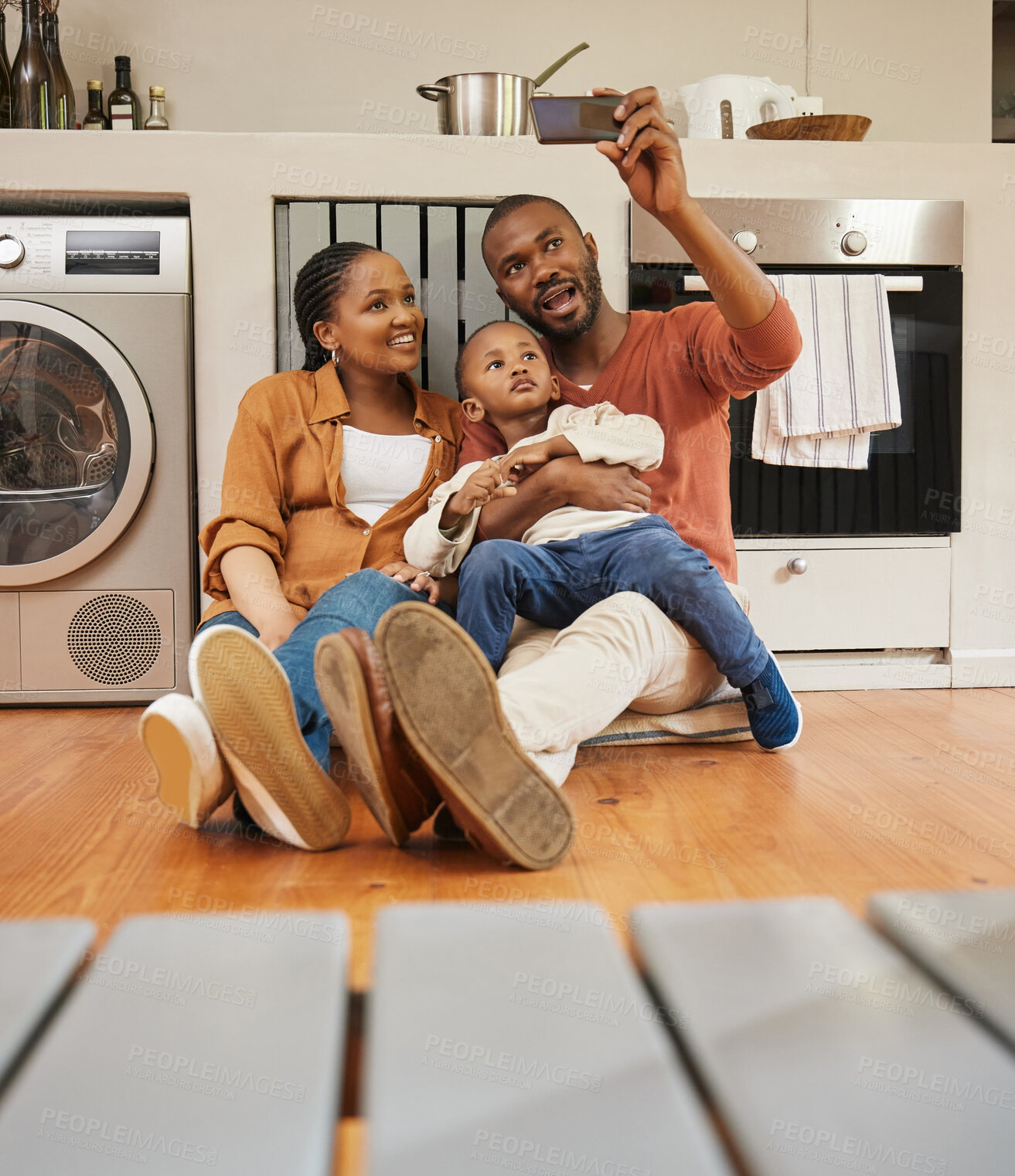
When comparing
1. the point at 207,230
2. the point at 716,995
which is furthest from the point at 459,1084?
the point at 207,230

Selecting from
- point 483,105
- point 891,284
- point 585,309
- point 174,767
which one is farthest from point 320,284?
point 891,284

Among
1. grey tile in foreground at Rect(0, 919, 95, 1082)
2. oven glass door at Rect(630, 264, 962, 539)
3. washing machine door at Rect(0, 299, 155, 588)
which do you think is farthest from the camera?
oven glass door at Rect(630, 264, 962, 539)

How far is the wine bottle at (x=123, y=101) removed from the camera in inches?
99.7

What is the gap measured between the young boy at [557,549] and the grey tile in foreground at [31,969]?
0.77 m

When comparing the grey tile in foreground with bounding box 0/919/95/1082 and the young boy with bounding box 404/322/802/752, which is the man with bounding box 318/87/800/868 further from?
the grey tile in foreground with bounding box 0/919/95/1082

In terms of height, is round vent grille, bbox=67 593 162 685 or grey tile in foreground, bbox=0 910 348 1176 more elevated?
round vent grille, bbox=67 593 162 685

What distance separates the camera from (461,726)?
1.00 meters

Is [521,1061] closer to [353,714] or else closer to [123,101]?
[353,714]

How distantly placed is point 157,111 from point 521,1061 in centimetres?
262

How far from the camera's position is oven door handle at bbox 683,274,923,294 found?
218 cm

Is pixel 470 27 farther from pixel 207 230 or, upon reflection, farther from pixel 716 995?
pixel 716 995

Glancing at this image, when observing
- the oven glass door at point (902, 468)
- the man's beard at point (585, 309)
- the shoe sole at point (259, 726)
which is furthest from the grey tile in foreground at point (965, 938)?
the oven glass door at point (902, 468)

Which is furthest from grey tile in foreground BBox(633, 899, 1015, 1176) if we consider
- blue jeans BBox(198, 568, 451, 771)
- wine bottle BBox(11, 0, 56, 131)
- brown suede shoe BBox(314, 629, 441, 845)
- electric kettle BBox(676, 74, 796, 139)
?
wine bottle BBox(11, 0, 56, 131)

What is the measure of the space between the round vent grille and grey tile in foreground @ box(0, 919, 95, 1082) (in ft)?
4.16
